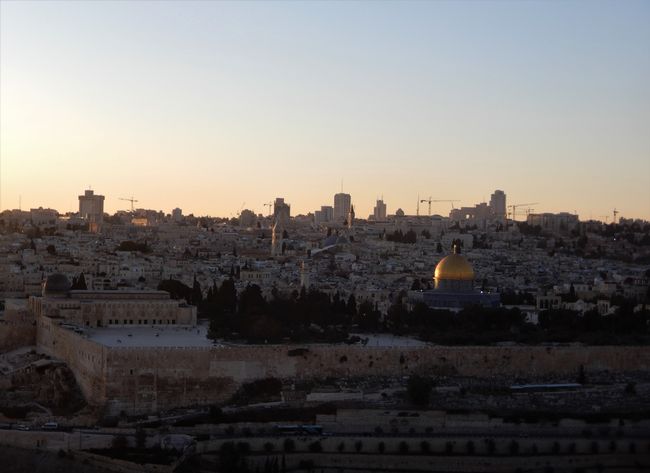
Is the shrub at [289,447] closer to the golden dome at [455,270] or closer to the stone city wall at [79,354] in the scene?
the stone city wall at [79,354]

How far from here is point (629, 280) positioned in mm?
51219

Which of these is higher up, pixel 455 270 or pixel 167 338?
pixel 455 270

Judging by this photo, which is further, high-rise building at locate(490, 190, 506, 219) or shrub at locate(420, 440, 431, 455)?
high-rise building at locate(490, 190, 506, 219)

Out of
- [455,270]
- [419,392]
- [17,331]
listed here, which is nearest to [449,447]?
[419,392]

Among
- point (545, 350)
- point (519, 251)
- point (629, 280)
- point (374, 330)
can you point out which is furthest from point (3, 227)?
point (545, 350)

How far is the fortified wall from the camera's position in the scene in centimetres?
2558

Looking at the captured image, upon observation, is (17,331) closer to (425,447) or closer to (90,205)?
(425,447)

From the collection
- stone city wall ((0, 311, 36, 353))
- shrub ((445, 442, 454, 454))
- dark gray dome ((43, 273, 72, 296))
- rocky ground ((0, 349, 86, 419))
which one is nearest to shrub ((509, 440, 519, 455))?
shrub ((445, 442, 454, 454))

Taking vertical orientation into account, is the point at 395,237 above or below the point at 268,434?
above

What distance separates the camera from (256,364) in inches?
1044

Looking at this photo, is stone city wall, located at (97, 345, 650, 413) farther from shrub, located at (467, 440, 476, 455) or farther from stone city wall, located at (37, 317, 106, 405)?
shrub, located at (467, 440, 476, 455)

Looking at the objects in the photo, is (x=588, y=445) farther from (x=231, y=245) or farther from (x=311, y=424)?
(x=231, y=245)

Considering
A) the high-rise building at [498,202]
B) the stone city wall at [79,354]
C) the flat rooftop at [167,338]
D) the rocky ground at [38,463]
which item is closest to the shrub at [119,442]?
the rocky ground at [38,463]

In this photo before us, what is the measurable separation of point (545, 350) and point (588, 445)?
4728mm
